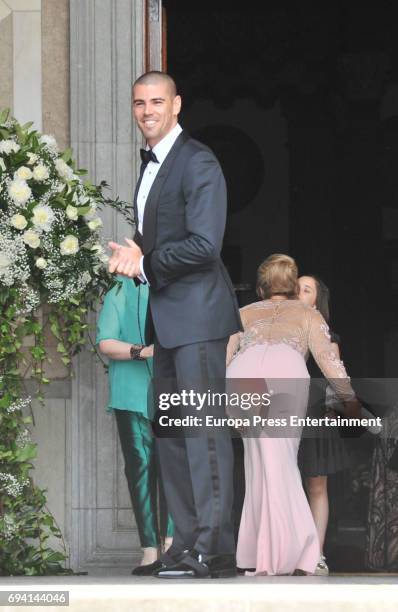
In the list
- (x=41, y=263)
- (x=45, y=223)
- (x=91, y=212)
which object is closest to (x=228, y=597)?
(x=41, y=263)

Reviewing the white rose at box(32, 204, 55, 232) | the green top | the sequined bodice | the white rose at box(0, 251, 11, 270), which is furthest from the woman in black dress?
the white rose at box(0, 251, 11, 270)

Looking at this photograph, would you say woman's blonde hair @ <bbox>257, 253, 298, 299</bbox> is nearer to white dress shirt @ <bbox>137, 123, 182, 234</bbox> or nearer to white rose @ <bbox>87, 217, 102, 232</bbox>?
white rose @ <bbox>87, 217, 102, 232</bbox>

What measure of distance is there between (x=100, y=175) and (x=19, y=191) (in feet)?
3.46

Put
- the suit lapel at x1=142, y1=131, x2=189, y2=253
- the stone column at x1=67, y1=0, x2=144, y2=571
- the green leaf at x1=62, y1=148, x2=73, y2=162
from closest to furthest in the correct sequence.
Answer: the suit lapel at x1=142, y1=131, x2=189, y2=253 < the green leaf at x1=62, y1=148, x2=73, y2=162 < the stone column at x1=67, y1=0, x2=144, y2=571

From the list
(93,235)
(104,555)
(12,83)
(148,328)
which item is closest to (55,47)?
(12,83)

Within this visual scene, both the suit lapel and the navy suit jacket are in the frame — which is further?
the suit lapel

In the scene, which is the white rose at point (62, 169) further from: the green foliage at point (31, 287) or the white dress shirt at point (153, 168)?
the white dress shirt at point (153, 168)

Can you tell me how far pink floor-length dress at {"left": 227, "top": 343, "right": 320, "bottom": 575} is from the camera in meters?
6.78

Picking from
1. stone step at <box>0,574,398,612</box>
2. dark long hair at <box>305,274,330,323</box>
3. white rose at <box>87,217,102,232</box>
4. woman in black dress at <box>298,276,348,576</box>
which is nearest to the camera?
stone step at <box>0,574,398,612</box>

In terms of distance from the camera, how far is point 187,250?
232 inches

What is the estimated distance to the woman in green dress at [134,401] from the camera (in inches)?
277

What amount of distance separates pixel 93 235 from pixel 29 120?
3.18 ft

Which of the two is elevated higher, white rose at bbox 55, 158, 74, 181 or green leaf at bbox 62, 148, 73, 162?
green leaf at bbox 62, 148, 73, 162

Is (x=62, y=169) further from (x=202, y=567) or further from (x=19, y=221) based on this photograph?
(x=202, y=567)
